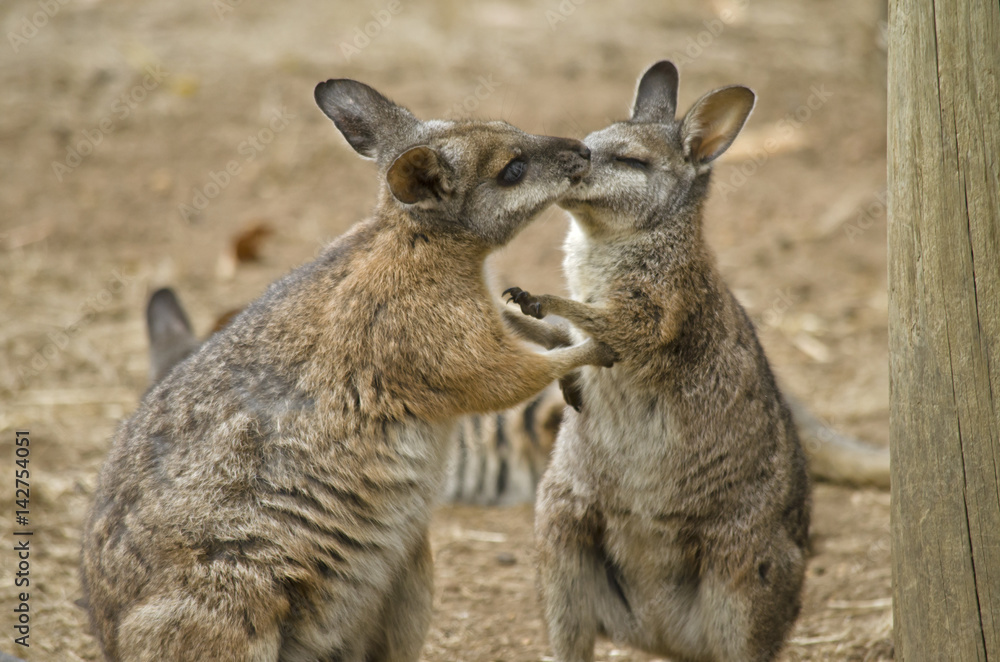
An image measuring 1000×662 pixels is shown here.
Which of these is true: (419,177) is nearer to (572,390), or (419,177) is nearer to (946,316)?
(572,390)

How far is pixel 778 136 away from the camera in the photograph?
11.7 metres

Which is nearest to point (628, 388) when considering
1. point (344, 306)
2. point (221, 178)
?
point (344, 306)

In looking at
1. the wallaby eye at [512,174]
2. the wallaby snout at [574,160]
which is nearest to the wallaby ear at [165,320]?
the wallaby eye at [512,174]

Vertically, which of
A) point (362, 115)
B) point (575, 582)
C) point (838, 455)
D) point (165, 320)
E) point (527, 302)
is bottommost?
point (575, 582)

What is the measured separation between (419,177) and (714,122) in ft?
4.87

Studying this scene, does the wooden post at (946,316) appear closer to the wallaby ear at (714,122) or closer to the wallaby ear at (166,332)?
the wallaby ear at (714,122)

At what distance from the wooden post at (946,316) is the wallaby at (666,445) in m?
0.85

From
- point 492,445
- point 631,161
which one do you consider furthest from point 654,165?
point 492,445

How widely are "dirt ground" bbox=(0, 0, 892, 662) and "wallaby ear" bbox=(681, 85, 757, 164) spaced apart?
53.8 inches

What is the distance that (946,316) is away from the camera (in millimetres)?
3609

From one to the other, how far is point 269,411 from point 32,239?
291 inches

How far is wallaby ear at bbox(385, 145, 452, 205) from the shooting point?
14.3 feet

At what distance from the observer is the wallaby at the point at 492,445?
717 cm

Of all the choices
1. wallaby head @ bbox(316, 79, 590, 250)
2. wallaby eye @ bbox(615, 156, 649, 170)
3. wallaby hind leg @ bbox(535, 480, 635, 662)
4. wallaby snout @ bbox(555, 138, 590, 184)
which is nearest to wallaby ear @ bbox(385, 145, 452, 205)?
wallaby head @ bbox(316, 79, 590, 250)
